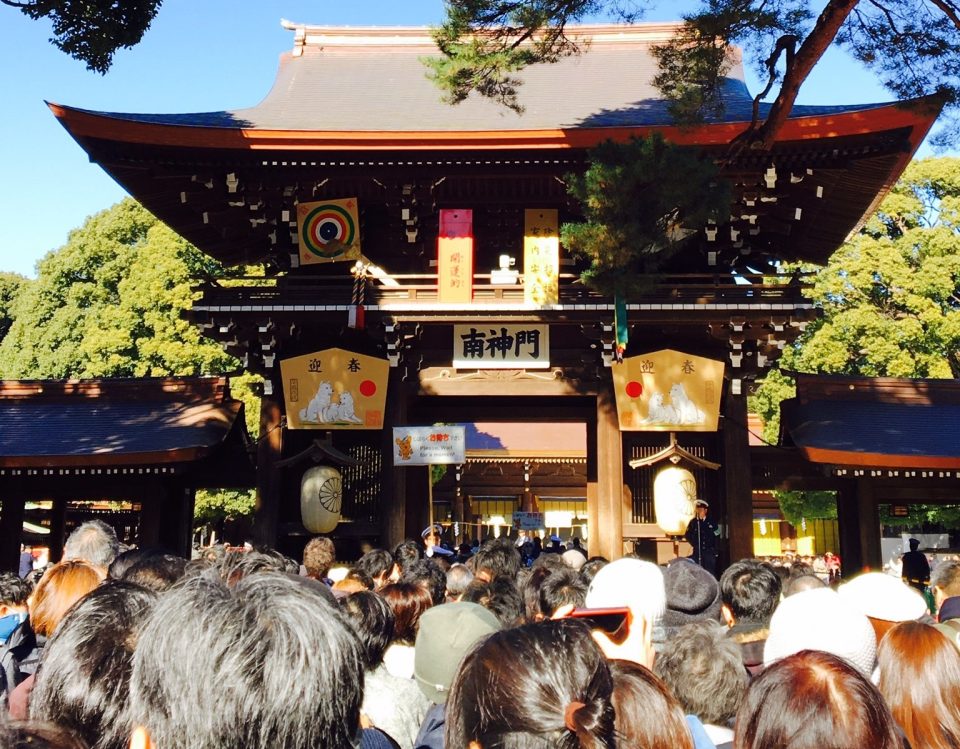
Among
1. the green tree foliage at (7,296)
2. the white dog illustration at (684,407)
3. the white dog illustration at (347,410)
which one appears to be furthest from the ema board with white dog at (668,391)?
the green tree foliage at (7,296)

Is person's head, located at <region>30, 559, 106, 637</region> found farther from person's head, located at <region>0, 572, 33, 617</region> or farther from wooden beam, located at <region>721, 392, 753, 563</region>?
wooden beam, located at <region>721, 392, 753, 563</region>

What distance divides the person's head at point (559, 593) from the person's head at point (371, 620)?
50.6 inches

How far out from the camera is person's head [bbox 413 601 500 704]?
3.14 metres

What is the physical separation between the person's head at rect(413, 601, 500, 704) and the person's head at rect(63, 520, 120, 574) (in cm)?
275

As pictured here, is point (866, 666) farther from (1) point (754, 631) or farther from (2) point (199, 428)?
(2) point (199, 428)

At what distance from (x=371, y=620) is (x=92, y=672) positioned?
60.1 inches

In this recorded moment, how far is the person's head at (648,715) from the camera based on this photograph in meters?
2.04

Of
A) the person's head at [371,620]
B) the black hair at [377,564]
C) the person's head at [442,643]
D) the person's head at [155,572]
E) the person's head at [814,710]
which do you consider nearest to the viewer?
the person's head at [814,710]

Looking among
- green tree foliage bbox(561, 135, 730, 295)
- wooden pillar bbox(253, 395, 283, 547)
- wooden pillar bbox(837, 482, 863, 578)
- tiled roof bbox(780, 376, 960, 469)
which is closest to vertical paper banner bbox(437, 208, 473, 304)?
green tree foliage bbox(561, 135, 730, 295)

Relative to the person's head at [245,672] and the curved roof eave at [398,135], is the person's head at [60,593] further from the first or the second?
the curved roof eave at [398,135]

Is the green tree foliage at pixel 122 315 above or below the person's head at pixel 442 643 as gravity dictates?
above

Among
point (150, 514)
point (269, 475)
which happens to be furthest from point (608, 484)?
point (150, 514)

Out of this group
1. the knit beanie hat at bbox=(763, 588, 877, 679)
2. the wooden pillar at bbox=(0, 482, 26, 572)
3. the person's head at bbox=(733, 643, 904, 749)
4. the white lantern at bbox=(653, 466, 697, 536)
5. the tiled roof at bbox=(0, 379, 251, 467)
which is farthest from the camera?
the wooden pillar at bbox=(0, 482, 26, 572)

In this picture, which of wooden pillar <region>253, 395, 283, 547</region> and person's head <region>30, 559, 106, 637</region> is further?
wooden pillar <region>253, 395, 283, 547</region>
